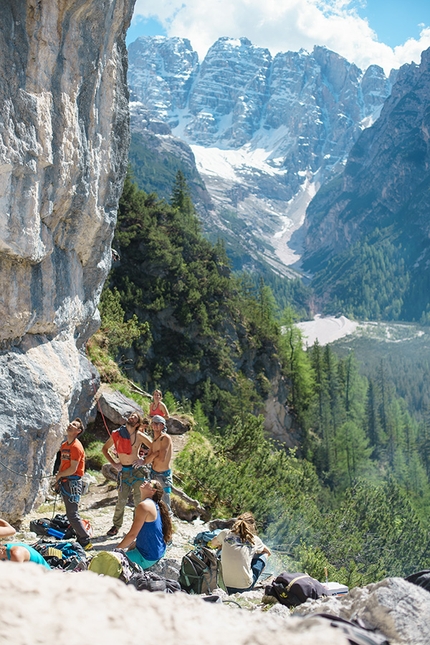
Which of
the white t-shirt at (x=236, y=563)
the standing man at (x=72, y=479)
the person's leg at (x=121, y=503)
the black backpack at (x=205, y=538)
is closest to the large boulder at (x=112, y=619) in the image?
the white t-shirt at (x=236, y=563)

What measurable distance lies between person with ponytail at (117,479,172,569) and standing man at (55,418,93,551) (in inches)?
74.8

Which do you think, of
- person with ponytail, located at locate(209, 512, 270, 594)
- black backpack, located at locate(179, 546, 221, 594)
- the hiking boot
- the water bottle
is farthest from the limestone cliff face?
person with ponytail, located at locate(209, 512, 270, 594)

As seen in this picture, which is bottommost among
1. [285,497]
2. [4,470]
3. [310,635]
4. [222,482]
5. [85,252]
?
[285,497]

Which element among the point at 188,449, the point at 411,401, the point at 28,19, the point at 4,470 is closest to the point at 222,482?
the point at 188,449

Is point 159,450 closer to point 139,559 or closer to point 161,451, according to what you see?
point 161,451

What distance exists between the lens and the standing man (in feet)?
28.6

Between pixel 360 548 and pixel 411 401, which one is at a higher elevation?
pixel 360 548

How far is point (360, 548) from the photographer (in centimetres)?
1841

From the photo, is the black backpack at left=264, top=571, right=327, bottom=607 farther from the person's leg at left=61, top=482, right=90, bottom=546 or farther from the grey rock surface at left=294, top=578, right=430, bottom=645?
the person's leg at left=61, top=482, right=90, bottom=546

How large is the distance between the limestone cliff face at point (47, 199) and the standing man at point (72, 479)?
1156 mm

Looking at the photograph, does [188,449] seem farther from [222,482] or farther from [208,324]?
[208,324]

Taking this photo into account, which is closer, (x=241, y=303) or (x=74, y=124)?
(x=74, y=124)

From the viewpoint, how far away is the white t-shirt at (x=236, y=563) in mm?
7781

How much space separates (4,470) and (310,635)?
756 centimetres
